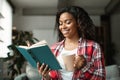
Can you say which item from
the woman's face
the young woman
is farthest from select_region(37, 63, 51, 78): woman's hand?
the woman's face

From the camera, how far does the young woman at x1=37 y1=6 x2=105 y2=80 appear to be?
115 cm

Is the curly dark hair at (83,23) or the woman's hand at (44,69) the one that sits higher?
the curly dark hair at (83,23)

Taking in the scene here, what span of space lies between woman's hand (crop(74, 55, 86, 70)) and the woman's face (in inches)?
7.1

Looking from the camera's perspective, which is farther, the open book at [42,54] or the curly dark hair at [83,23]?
the curly dark hair at [83,23]

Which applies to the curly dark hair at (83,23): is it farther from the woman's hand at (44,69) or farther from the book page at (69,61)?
the woman's hand at (44,69)

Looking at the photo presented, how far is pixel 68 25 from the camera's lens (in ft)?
4.06

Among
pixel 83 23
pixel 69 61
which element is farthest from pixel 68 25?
pixel 69 61

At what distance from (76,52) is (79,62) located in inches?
3.8

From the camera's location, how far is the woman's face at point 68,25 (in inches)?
48.7

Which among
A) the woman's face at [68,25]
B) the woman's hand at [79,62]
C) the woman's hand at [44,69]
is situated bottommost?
the woman's hand at [44,69]

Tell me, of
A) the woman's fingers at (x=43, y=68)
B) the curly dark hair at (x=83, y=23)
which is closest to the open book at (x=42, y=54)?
the woman's fingers at (x=43, y=68)

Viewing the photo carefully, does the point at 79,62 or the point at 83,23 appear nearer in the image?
the point at 79,62

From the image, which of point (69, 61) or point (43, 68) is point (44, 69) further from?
point (69, 61)

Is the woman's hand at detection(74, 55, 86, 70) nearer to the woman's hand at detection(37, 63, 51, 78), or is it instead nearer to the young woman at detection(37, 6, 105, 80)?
the young woman at detection(37, 6, 105, 80)
